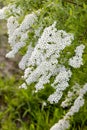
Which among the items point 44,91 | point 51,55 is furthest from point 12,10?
point 44,91

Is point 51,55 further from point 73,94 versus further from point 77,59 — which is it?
point 73,94

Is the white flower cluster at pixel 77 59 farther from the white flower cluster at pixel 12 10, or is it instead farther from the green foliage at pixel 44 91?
the white flower cluster at pixel 12 10

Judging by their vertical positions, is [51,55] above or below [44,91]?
below

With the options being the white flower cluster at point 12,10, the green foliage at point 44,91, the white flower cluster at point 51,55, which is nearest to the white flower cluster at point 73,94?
the green foliage at point 44,91

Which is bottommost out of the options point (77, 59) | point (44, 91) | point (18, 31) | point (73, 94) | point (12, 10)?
point (77, 59)

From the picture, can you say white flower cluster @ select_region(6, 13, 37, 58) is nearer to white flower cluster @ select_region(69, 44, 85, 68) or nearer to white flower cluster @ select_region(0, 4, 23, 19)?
white flower cluster @ select_region(0, 4, 23, 19)

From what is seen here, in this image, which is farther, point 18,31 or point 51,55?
point 18,31

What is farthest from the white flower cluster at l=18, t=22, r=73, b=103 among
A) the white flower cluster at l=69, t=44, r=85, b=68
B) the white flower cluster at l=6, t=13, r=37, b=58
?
the white flower cluster at l=6, t=13, r=37, b=58

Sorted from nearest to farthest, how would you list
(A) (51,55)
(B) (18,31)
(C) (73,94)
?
A: (A) (51,55) < (B) (18,31) < (C) (73,94)

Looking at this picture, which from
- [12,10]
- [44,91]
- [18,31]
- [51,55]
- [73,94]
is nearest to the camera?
[51,55]

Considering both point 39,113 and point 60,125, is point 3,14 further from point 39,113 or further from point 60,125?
point 39,113

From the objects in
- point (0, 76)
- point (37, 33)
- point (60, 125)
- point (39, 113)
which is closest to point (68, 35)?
point (37, 33)
